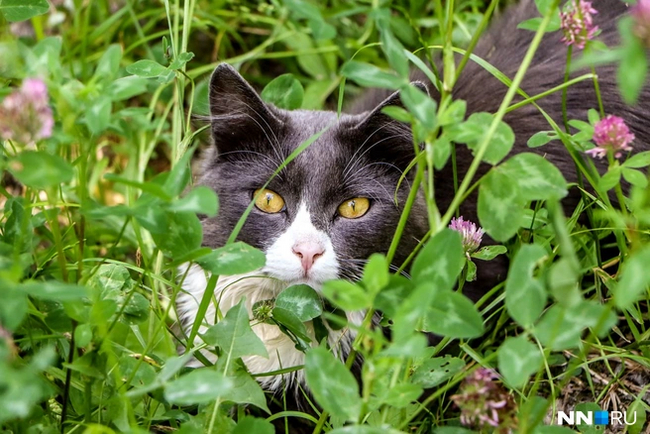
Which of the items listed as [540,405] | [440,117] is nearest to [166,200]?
[440,117]

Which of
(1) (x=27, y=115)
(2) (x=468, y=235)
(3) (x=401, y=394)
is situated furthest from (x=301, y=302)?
(1) (x=27, y=115)

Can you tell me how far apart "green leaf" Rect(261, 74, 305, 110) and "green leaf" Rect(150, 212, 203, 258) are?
1150 mm

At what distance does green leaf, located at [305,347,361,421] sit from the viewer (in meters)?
1.35

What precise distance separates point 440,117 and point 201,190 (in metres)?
0.46

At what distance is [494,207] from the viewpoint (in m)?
1.48

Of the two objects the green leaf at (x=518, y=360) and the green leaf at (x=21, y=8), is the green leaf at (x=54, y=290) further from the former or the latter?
the green leaf at (x=21, y=8)

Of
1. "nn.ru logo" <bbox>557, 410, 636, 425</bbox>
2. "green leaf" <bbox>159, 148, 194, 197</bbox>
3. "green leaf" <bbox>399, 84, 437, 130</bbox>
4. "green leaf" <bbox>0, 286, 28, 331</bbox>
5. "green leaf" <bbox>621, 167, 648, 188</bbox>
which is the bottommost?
"nn.ru logo" <bbox>557, 410, 636, 425</bbox>

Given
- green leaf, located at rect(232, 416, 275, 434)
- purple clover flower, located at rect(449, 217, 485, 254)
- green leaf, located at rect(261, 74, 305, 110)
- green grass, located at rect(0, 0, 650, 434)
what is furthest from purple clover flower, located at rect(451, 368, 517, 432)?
green leaf, located at rect(261, 74, 305, 110)

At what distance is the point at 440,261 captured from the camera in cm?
142

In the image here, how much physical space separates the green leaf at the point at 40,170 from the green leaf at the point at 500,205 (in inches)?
30.3

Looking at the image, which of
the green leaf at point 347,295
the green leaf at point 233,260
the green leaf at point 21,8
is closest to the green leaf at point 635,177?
the green leaf at point 347,295

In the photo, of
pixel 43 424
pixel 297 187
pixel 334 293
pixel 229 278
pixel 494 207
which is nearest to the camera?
pixel 334 293

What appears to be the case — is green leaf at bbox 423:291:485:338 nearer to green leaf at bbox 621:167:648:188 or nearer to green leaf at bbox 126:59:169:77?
green leaf at bbox 621:167:648:188

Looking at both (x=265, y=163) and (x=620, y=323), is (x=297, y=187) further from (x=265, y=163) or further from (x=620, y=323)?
(x=620, y=323)
